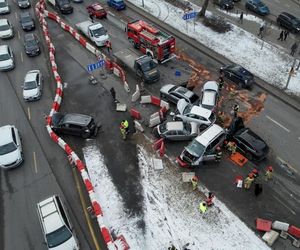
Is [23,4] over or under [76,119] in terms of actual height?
over

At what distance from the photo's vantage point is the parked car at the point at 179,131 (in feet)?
85.7

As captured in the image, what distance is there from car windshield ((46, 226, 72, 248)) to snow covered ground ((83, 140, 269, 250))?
2.92 meters

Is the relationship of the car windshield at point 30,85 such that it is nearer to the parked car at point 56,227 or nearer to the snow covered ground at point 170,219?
the snow covered ground at point 170,219

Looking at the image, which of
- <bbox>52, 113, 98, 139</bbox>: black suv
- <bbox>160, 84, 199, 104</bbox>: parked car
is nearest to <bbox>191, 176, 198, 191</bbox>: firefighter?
<bbox>160, 84, 199, 104</bbox>: parked car

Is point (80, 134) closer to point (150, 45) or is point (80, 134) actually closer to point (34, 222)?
point (34, 222)

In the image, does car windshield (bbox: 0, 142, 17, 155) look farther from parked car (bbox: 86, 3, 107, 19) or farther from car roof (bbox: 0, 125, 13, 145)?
parked car (bbox: 86, 3, 107, 19)

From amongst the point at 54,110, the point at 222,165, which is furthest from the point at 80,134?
the point at 222,165

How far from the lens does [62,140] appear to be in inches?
1042

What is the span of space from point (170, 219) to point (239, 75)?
16043 mm

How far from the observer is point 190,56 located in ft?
119

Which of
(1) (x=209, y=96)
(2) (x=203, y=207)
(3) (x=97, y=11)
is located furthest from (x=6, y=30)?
(2) (x=203, y=207)

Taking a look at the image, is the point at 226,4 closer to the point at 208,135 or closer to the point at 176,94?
the point at 176,94

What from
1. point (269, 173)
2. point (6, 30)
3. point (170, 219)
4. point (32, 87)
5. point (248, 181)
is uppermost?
point (269, 173)

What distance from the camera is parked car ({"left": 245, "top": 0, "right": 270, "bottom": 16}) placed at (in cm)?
4253
